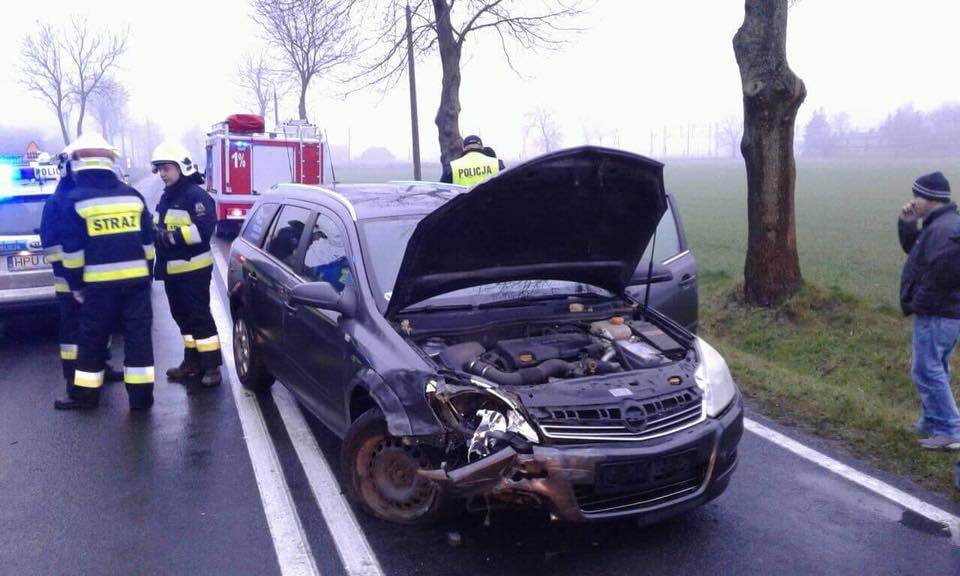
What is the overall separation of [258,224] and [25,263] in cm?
297

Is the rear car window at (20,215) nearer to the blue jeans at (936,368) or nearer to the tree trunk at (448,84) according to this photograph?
the blue jeans at (936,368)

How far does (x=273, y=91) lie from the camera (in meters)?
48.0

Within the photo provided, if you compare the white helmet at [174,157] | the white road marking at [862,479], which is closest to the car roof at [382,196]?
the white helmet at [174,157]

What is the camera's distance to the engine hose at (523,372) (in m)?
3.94

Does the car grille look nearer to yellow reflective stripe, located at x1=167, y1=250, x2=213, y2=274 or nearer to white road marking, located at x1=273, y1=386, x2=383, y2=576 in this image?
white road marking, located at x1=273, y1=386, x2=383, y2=576

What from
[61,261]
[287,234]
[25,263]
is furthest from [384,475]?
[25,263]

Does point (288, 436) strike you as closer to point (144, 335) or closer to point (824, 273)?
point (144, 335)

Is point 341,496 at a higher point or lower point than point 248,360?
lower

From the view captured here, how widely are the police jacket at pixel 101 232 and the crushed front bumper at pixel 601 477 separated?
12.3 ft

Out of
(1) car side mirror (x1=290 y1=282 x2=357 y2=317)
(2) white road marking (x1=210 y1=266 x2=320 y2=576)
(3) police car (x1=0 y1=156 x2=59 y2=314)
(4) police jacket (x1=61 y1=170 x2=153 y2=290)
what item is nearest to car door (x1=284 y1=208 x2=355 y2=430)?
(1) car side mirror (x1=290 y1=282 x2=357 y2=317)

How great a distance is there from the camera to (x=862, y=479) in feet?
16.0

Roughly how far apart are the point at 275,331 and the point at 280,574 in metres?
2.37

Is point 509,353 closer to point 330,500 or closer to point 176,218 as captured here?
point 330,500

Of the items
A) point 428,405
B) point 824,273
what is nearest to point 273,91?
point 824,273
